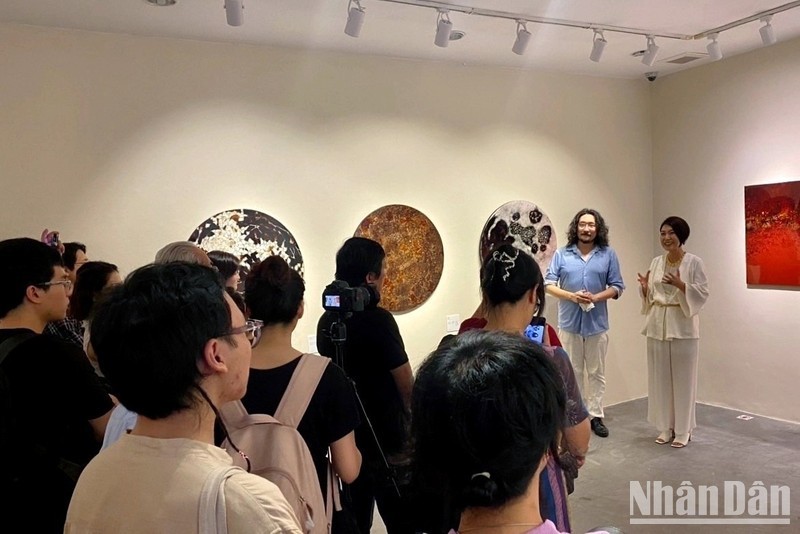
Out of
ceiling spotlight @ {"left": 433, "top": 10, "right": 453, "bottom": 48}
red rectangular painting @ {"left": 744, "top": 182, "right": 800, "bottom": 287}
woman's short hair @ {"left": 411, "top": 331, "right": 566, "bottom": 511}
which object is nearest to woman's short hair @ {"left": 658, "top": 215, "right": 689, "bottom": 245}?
red rectangular painting @ {"left": 744, "top": 182, "right": 800, "bottom": 287}

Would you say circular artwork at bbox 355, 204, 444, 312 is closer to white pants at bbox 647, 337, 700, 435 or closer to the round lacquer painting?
the round lacquer painting

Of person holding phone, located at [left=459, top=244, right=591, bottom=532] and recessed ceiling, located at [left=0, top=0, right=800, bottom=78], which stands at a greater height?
recessed ceiling, located at [left=0, top=0, right=800, bottom=78]

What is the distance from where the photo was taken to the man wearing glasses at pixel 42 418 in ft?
5.10

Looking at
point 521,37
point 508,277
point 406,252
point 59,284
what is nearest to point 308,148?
point 406,252

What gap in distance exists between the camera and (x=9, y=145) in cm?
331

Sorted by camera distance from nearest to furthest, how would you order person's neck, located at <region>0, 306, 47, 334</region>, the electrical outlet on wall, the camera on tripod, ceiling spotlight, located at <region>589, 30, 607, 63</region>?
person's neck, located at <region>0, 306, 47, 334</region>
the camera on tripod
ceiling spotlight, located at <region>589, 30, 607, 63</region>
the electrical outlet on wall

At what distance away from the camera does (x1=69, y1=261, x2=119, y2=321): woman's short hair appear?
7.73 feet

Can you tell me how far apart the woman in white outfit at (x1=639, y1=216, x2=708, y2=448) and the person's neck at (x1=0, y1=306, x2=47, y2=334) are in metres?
3.67

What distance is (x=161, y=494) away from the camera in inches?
34.2

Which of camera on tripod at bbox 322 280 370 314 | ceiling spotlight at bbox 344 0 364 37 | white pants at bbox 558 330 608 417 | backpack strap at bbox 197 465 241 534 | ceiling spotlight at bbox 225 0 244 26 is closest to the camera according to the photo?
backpack strap at bbox 197 465 241 534

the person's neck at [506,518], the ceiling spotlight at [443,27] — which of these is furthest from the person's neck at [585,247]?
the person's neck at [506,518]

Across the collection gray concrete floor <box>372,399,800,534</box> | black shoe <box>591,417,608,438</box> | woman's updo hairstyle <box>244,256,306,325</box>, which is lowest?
→ gray concrete floor <box>372,399,800,534</box>

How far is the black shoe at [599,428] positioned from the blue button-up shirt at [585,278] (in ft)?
2.09

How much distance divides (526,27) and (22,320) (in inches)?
125
